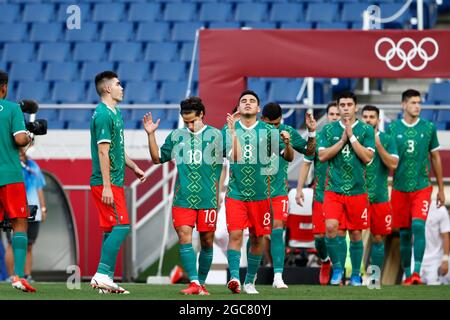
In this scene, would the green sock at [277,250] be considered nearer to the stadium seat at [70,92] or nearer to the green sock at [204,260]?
the green sock at [204,260]

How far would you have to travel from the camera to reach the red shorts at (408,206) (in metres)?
14.6

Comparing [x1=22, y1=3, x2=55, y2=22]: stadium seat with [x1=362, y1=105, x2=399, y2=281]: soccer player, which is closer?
[x1=362, y1=105, x2=399, y2=281]: soccer player

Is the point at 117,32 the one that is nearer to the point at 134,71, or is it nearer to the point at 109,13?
the point at 109,13

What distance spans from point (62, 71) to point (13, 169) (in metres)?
12.6

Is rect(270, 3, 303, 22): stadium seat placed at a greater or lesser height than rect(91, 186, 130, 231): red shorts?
greater

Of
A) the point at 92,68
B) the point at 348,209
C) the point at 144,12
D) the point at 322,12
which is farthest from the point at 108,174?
the point at 144,12

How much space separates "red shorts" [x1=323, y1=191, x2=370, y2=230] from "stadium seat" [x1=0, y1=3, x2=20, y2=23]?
40.6 ft

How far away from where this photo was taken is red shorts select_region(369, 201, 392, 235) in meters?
14.6

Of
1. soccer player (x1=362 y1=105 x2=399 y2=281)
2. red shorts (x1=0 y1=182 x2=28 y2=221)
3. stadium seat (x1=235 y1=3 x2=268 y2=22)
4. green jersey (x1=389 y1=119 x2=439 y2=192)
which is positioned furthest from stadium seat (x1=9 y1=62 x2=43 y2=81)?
red shorts (x1=0 y1=182 x2=28 y2=221)

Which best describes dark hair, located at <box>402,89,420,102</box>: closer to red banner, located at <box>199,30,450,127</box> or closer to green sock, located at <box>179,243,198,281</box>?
red banner, located at <box>199,30,450,127</box>

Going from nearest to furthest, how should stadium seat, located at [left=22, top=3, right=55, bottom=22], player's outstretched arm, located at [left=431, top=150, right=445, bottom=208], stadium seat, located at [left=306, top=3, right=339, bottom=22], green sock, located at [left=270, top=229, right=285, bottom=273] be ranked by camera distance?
1. green sock, located at [left=270, top=229, right=285, bottom=273]
2. player's outstretched arm, located at [left=431, top=150, right=445, bottom=208]
3. stadium seat, located at [left=306, top=3, right=339, bottom=22]
4. stadium seat, located at [left=22, top=3, right=55, bottom=22]

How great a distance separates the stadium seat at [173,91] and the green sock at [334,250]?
335 inches

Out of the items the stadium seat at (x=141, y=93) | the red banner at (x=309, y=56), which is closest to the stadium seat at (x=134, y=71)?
the stadium seat at (x=141, y=93)

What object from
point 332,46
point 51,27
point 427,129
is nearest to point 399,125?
point 427,129
